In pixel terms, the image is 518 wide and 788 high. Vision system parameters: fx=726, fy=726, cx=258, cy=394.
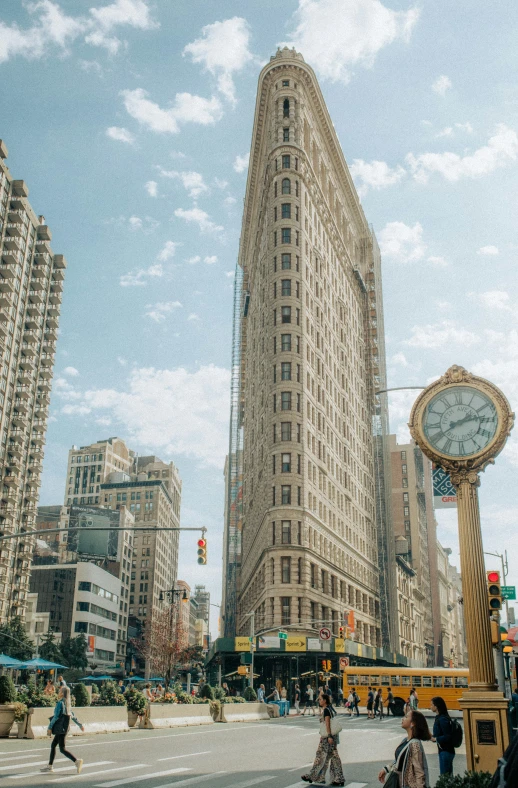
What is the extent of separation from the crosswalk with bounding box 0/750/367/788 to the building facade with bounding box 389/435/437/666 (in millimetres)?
116063

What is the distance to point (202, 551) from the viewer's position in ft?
93.1

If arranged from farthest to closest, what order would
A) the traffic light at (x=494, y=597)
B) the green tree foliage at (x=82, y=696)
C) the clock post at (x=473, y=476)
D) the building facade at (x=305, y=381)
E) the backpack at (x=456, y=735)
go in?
1. the building facade at (x=305, y=381)
2. the green tree foliage at (x=82, y=696)
3. the traffic light at (x=494, y=597)
4. the backpack at (x=456, y=735)
5. the clock post at (x=473, y=476)

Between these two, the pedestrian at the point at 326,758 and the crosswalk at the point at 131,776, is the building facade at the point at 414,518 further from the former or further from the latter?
the pedestrian at the point at 326,758

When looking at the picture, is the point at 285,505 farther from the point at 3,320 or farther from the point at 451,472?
the point at 451,472

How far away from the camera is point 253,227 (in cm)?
10844

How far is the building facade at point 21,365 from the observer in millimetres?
91375

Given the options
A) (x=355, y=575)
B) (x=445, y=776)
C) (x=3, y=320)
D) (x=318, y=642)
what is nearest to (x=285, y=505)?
(x=318, y=642)

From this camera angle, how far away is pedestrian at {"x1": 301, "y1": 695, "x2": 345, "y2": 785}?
47.9 ft

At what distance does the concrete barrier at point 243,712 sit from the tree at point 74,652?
64.9 m

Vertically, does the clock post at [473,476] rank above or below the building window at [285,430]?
below

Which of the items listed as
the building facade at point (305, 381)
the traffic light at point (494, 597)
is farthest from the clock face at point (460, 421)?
the building facade at point (305, 381)

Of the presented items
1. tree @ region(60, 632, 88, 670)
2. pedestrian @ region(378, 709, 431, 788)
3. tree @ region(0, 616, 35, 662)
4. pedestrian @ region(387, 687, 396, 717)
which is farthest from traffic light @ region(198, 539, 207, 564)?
tree @ region(60, 632, 88, 670)

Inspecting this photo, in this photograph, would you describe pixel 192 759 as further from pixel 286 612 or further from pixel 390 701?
pixel 286 612

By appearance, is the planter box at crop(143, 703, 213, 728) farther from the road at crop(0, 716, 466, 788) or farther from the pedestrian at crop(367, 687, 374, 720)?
the pedestrian at crop(367, 687, 374, 720)
